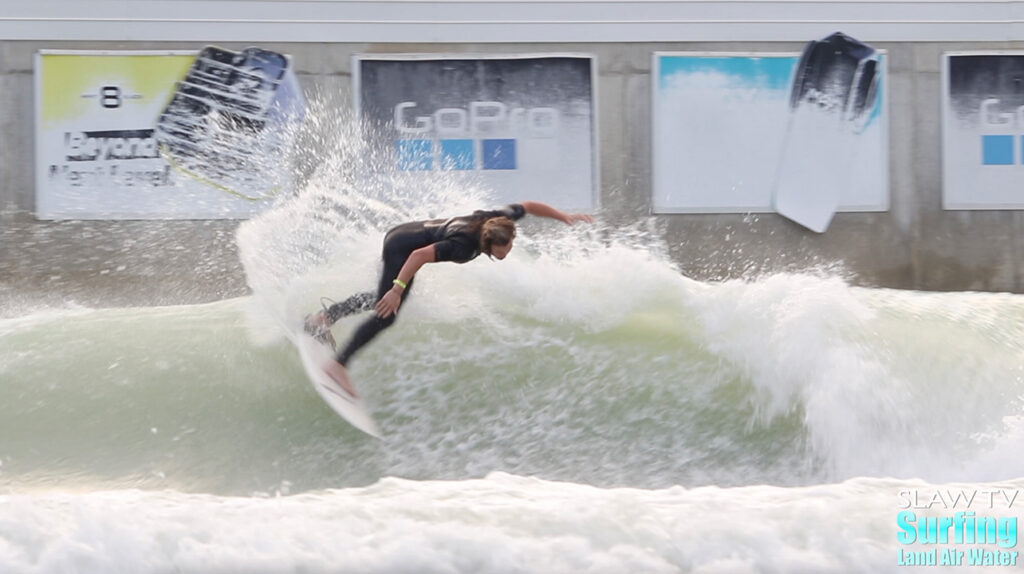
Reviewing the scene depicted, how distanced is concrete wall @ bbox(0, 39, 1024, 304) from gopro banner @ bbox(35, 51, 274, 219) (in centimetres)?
10

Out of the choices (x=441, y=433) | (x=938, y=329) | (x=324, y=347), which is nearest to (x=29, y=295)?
(x=324, y=347)

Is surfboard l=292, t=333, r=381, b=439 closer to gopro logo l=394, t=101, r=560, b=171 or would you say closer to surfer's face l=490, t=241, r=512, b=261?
surfer's face l=490, t=241, r=512, b=261

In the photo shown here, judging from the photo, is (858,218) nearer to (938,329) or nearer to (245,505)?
(938,329)

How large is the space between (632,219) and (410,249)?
14.2 ft

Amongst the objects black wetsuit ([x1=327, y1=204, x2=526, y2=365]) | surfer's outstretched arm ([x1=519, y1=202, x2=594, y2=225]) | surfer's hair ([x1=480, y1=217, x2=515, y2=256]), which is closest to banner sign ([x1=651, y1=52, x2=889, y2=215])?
surfer's outstretched arm ([x1=519, y1=202, x2=594, y2=225])

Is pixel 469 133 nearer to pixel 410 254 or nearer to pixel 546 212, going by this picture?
pixel 546 212

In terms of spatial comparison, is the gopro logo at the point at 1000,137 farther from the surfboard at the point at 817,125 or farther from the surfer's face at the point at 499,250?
the surfer's face at the point at 499,250

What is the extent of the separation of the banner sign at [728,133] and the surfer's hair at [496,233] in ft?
14.5

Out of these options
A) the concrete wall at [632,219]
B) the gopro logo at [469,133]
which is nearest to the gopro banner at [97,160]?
the concrete wall at [632,219]

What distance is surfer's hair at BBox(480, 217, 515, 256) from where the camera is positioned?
445 centimetres

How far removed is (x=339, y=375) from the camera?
15.3 ft

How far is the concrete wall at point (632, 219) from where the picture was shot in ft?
27.3

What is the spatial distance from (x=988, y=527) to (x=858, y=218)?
5880 mm

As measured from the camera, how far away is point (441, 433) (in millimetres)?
4504
